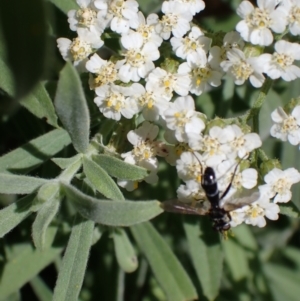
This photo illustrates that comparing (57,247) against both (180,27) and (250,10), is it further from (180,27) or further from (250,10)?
(250,10)

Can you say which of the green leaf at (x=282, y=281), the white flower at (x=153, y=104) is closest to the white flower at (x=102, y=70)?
the white flower at (x=153, y=104)

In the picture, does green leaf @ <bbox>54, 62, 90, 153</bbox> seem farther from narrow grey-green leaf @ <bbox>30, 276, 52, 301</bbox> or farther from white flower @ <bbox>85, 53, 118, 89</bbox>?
narrow grey-green leaf @ <bbox>30, 276, 52, 301</bbox>

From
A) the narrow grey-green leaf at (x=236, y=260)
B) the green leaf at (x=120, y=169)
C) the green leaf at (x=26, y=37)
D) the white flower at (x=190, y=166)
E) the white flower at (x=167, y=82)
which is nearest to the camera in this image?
the green leaf at (x=26, y=37)

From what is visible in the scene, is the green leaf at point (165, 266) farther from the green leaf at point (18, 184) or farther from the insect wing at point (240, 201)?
the green leaf at point (18, 184)

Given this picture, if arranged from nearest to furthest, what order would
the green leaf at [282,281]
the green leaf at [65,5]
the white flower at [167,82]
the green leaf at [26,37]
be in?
the green leaf at [26,37] < the white flower at [167,82] < the green leaf at [65,5] < the green leaf at [282,281]

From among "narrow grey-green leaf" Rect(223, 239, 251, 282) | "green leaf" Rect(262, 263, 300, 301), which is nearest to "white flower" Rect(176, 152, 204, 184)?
"narrow grey-green leaf" Rect(223, 239, 251, 282)

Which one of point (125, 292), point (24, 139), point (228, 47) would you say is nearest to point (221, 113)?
point (228, 47)

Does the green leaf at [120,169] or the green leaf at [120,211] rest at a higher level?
the green leaf at [120,211]
